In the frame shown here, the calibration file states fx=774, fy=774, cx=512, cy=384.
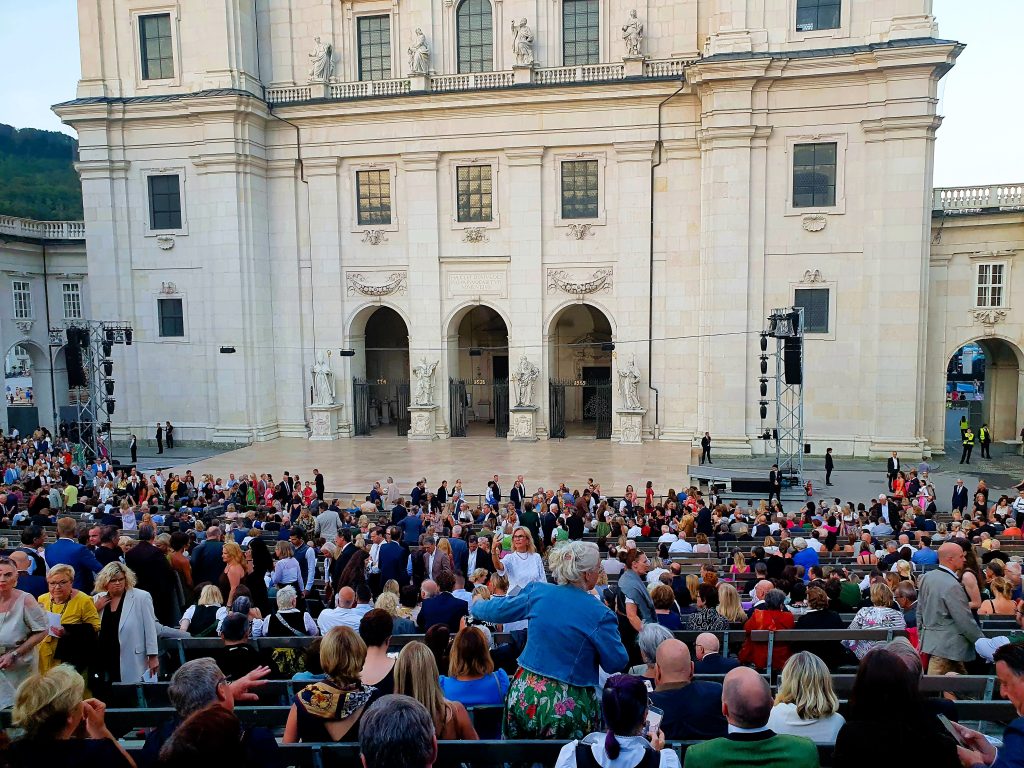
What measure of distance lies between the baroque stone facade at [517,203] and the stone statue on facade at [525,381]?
58 centimetres

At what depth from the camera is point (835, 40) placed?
85.7 feet

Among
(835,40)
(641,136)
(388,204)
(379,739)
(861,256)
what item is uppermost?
(835,40)

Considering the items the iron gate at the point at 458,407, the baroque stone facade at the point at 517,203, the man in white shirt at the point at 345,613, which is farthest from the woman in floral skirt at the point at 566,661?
the iron gate at the point at 458,407

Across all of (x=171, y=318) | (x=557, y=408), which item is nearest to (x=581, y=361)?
(x=557, y=408)

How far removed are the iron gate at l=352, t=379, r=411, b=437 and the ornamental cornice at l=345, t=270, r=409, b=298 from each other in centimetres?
382

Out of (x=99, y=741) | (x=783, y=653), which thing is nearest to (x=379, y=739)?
(x=99, y=741)

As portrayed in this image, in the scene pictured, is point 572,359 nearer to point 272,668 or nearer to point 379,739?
point 272,668

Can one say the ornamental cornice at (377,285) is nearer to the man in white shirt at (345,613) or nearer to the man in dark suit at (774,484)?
the man in dark suit at (774,484)

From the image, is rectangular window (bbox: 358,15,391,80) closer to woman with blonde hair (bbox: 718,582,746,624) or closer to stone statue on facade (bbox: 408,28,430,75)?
stone statue on facade (bbox: 408,28,430,75)

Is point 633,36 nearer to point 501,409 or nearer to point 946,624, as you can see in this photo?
point 501,409

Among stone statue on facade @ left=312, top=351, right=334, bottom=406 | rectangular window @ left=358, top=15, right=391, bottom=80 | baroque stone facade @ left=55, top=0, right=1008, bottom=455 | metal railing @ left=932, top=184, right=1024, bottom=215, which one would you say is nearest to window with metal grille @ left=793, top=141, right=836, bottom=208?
baroque stone facade @ left=55, top=0, right=1008, bottom=455

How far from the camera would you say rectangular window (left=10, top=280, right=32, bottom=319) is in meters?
35.0

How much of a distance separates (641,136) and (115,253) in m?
21.7

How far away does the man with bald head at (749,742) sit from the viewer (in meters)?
3.35
